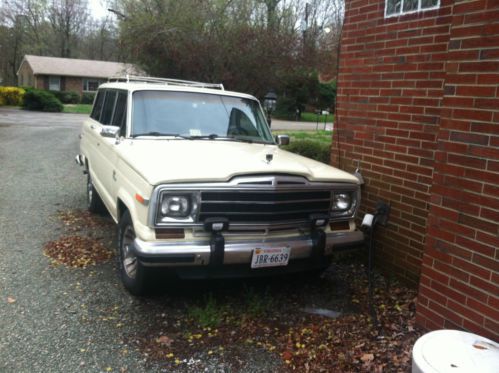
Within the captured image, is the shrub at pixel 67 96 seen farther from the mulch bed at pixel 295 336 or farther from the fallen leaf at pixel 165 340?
the fallen leaf at pixel 165 340

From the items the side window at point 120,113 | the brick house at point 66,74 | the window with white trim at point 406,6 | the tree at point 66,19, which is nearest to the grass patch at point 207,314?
the side window at point 120,113

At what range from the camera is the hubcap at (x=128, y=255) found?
4.22m

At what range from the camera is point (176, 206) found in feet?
12.0

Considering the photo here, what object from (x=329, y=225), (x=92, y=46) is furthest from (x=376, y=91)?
(x=92, y=46)

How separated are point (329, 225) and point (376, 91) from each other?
1.54m

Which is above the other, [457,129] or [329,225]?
[457,129]

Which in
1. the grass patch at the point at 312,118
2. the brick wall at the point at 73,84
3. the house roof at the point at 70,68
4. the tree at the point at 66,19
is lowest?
the grass patch at the point at 312,118

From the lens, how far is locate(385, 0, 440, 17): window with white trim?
4.28 m

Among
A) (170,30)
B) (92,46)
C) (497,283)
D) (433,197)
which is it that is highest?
(92,46)

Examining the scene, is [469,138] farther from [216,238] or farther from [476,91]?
[216,238]

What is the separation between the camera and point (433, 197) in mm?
3385

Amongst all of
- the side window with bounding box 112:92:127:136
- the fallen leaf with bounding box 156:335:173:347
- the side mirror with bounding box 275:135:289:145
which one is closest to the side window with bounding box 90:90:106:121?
the side window with bounding box 112:92:127:136

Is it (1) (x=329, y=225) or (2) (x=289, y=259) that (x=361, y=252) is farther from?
(2) (x=289, y=259)

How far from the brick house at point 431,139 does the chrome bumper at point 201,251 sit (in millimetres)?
958
